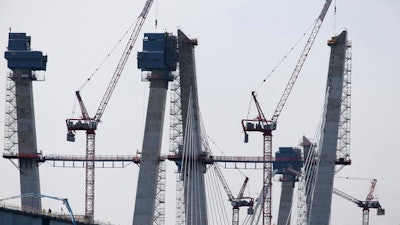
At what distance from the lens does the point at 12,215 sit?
535 feet

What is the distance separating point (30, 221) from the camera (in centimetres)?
16288

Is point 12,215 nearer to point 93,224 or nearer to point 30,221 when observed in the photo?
point 30,221

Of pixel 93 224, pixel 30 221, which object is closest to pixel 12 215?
pixel 30 221

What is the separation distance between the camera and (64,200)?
539ft

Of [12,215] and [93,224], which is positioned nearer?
[12,215]

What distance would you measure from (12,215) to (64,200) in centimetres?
554

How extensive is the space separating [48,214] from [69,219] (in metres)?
2.34

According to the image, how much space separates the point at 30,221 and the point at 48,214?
6.38 m

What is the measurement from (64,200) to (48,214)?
5591 millimetres

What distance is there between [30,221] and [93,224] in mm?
12322

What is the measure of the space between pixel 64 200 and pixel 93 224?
33.7 feet

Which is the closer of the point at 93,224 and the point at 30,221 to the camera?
the point at 30,221

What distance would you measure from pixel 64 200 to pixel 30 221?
417 cm
